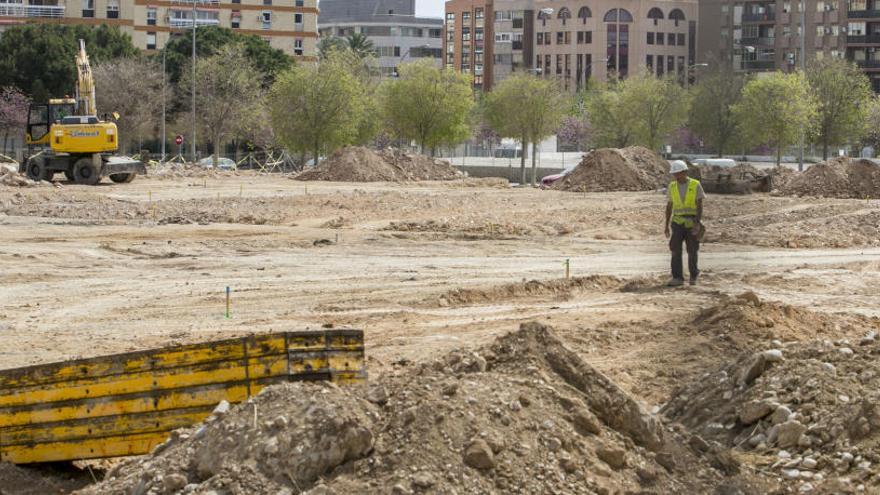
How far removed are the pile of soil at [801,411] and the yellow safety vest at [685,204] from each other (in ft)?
22.2

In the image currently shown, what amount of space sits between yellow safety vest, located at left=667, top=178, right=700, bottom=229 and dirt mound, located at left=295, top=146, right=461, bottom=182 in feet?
101

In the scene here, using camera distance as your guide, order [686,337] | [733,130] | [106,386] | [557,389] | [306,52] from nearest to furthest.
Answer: [557,389], [106,386], [686,337], [733,130], [306,52]

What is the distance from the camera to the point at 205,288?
59.3 feet

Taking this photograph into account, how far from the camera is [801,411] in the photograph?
29.1 feet

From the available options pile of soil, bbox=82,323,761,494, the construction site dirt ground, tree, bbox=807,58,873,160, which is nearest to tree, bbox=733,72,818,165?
tree, bbox=807,58,873,160

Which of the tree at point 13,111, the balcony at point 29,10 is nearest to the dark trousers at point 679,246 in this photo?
the tree at point 13,111

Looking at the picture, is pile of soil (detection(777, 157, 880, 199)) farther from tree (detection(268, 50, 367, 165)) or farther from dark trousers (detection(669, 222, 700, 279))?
tree (detection(268, 50, 367, 165))

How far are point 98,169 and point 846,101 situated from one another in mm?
40248

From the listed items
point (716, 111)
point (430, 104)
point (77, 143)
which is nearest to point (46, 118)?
point (77, 143)

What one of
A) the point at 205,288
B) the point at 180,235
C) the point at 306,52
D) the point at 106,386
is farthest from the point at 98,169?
the point at 306,52

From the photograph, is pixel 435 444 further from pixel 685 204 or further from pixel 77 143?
pixel 77 143

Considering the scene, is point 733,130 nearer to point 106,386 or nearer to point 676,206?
point 676,206

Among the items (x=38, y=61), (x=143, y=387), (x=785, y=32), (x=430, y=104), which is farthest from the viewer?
(x=785, y=32)

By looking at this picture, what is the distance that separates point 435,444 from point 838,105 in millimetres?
63245
